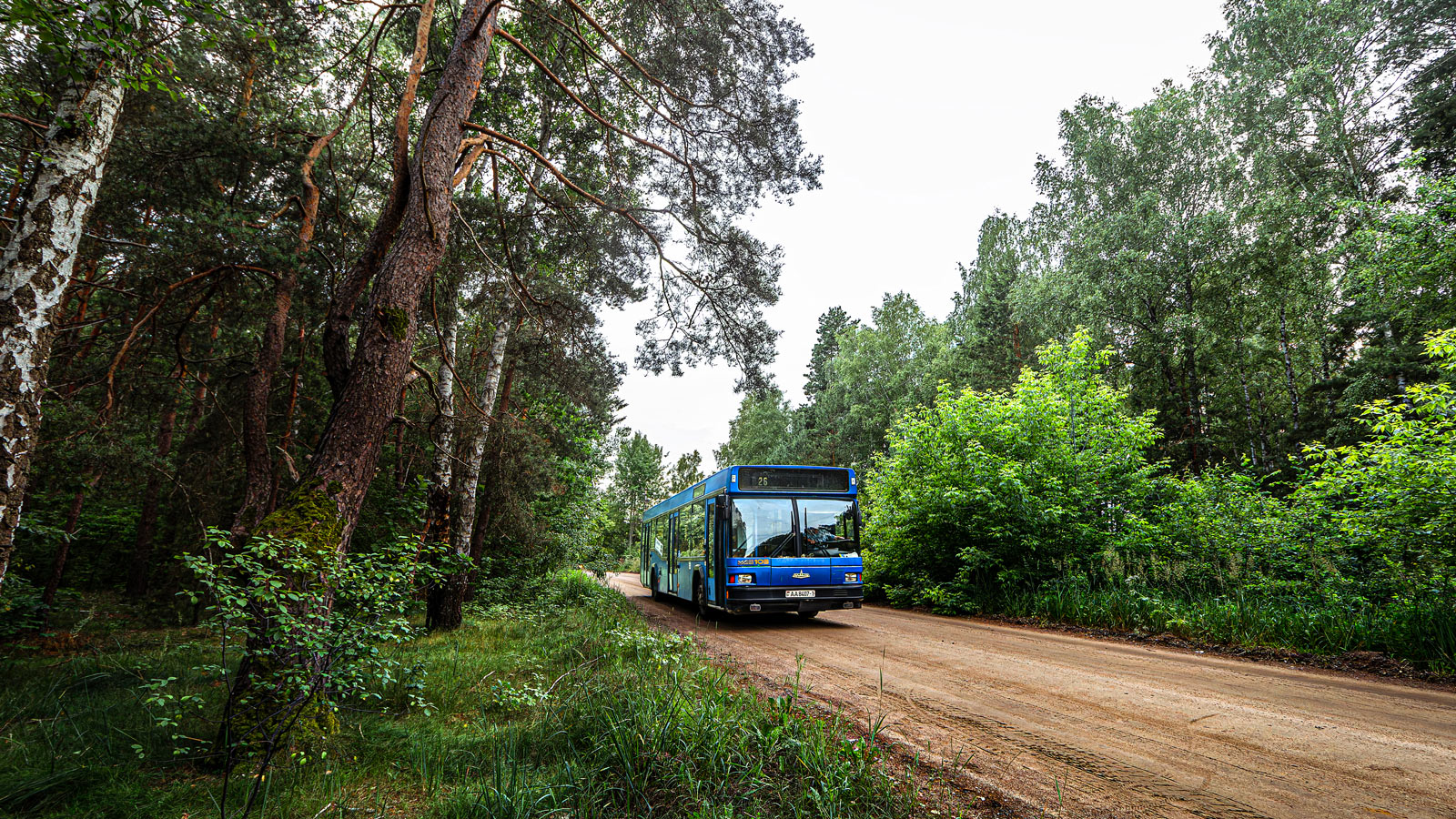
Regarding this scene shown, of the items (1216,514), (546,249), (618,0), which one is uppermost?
(618,0)

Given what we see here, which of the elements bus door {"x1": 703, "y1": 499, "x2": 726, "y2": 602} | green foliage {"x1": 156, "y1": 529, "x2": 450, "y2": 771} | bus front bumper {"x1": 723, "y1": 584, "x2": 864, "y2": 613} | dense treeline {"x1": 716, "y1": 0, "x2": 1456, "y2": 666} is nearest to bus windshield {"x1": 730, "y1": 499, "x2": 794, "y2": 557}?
bus door {"x1": 703, "y1": 499, "x2": 726, "y2": 602}

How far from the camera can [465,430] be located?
873 centimetres

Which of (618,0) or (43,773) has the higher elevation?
(618,0)

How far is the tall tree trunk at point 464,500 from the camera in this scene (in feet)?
27.8

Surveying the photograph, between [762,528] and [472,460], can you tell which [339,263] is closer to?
[472,460]

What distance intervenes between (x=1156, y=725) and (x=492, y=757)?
15.5 feet

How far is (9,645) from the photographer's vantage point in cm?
649

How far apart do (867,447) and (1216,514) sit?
23073 millimetres

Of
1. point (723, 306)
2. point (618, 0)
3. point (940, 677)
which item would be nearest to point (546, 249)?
point (723, 306)

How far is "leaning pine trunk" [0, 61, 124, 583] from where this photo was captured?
380 cm

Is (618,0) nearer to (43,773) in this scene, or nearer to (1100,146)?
(43,773)

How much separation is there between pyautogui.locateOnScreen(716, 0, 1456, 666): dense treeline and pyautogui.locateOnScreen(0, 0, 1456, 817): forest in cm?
11

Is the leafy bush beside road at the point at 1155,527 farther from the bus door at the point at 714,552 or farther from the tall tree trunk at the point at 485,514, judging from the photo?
the tall tree trunk at the point at 485,514

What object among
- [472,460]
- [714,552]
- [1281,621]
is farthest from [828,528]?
[472,460]
